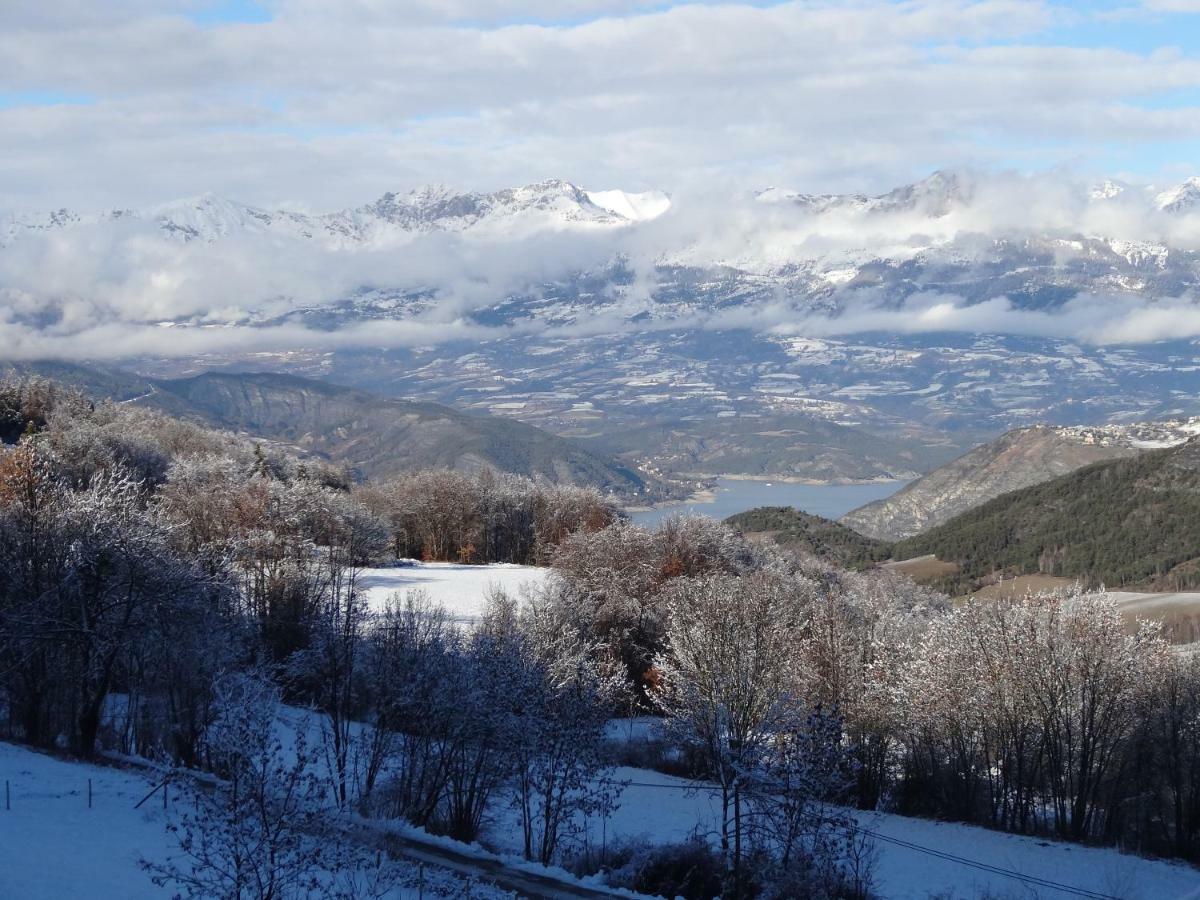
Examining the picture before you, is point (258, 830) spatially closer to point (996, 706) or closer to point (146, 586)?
point (146, 586)

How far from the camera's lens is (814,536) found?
165125mm

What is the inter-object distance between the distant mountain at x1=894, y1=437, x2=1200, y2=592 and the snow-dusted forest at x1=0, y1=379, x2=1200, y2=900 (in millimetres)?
119169

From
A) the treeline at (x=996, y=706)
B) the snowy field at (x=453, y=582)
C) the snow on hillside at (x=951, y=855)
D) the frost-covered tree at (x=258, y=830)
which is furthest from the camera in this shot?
the snowy field at (x=453, y=582)

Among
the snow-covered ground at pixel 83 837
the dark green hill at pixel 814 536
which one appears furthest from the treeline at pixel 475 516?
the dark green hill at pixel 814 536

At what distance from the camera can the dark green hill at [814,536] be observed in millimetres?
156500

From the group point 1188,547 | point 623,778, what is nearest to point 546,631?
point 623,778

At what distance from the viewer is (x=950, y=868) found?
31.6 metres

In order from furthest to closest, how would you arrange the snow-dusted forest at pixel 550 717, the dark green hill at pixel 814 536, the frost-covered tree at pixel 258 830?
the dark green hill at pixel 814 536 < the snow-dusted forest at pixel 550 717 < the frost-covered tree at pixel 258 830

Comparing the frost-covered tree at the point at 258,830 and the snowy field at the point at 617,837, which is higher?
the frost-covered tree at the point at 258,830

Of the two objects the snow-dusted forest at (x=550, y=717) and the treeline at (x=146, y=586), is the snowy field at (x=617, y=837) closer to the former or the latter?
the snow-dusted forest at (x=550, y=717)

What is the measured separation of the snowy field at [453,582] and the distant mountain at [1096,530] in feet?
319

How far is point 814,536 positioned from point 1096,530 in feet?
148

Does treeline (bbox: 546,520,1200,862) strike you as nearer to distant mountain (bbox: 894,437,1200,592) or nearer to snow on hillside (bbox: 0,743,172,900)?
snow on hillside (bbox: 0,743,172,900)

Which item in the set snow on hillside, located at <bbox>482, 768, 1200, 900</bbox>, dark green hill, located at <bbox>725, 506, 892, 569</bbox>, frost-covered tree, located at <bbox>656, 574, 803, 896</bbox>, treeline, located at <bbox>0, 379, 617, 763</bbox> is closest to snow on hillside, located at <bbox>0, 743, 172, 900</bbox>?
treeline, located at <bbox>0, 379, 617, 763</bbox>
